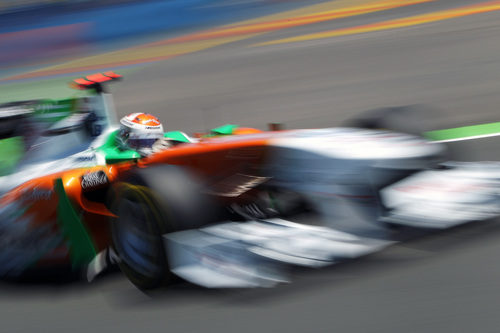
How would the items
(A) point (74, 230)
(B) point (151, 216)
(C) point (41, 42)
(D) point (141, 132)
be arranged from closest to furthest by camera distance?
(B) point (151, 216), (A) point (74, 230), (D) point (141, 132), (C) point (41, 42)

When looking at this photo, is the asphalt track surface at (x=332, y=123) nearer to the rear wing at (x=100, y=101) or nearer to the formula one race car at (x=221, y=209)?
the formula one race car at (x=221, y=209)

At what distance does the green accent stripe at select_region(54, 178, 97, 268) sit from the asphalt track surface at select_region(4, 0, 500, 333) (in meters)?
0.17

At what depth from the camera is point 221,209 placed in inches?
139

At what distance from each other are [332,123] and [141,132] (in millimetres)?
3746

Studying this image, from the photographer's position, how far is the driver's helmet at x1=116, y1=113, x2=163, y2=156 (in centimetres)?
472

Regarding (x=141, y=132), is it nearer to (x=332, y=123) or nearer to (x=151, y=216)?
(x=151, y=216)

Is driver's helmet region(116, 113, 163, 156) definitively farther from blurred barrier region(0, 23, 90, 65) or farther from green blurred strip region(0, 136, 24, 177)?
blurred barrier region(0, 23, 90, 65)

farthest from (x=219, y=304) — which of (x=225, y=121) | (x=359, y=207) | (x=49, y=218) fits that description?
(x=225, y=121)

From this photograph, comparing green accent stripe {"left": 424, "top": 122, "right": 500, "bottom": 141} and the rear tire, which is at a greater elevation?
the rear tire

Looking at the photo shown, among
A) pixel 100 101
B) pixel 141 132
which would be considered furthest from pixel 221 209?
pixel 100 101

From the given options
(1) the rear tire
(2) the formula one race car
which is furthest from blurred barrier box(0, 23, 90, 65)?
(1) the rear tire

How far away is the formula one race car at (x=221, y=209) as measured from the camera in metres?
3.27

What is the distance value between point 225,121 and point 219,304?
5.71 m

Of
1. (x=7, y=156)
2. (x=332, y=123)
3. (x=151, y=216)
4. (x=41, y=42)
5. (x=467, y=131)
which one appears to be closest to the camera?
(x=151, y=216)
